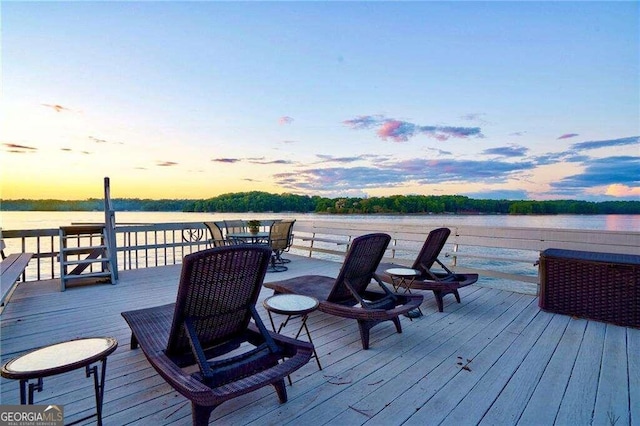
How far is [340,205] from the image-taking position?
53.5ft

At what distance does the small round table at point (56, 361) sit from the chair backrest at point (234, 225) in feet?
20.4

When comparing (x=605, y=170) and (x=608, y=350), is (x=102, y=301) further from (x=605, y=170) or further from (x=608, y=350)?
(x=605, y=170)

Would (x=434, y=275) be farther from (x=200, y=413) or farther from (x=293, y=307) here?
(x=200, y=413)

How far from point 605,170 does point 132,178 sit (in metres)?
18.7

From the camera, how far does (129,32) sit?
6.99 meters

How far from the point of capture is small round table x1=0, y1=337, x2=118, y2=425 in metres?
1.30

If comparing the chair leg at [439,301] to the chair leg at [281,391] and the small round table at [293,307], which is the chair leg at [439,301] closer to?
the small round table at [293,307]

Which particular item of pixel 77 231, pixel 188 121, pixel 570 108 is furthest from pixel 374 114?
pixel 77 231

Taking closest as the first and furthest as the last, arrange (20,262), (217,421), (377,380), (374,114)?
(217,421) → (377,380) → (20,262) → (374,114)

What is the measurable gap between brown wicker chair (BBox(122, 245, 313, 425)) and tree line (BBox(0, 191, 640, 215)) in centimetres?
1121

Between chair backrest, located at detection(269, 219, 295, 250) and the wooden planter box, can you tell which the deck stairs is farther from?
the wooden planter box

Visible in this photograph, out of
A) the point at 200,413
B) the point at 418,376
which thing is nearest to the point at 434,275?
the point at 418,376

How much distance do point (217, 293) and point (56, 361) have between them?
80cm
